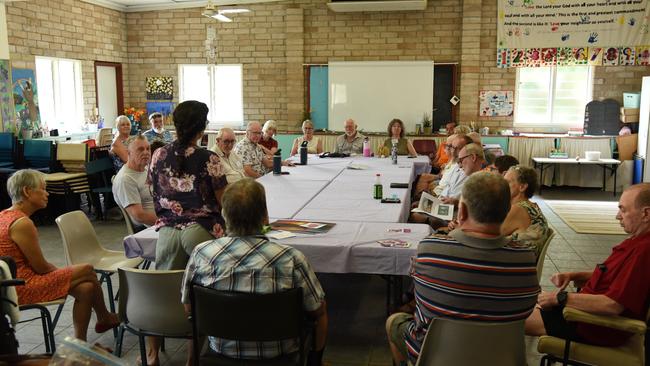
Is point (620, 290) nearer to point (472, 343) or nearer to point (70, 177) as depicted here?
point (472, 343)

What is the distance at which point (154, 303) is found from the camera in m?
2.72

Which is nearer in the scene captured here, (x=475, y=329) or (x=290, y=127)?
(x=475, y=329)

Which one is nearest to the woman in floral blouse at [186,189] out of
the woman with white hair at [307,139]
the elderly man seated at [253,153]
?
the elderly man seated at [253,153]

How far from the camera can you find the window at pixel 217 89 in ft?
38.7

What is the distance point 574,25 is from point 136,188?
29.0 ft

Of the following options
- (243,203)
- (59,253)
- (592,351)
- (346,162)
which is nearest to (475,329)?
(592,351)

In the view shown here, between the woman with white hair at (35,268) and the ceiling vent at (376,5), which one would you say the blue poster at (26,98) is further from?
the woman with white hair at (35,268)

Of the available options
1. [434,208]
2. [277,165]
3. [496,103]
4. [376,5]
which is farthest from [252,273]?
[496,103]

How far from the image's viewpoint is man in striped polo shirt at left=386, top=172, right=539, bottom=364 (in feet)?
6.98

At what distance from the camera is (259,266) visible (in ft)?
7.38

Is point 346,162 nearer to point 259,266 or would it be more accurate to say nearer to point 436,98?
point 436,98

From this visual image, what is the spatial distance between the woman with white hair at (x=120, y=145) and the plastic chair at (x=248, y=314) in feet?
18.4

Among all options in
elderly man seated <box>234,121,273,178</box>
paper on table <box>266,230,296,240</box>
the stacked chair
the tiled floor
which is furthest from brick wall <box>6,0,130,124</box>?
paper on table <box>266,230,296,240</box>

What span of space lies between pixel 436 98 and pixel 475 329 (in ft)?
30.2
